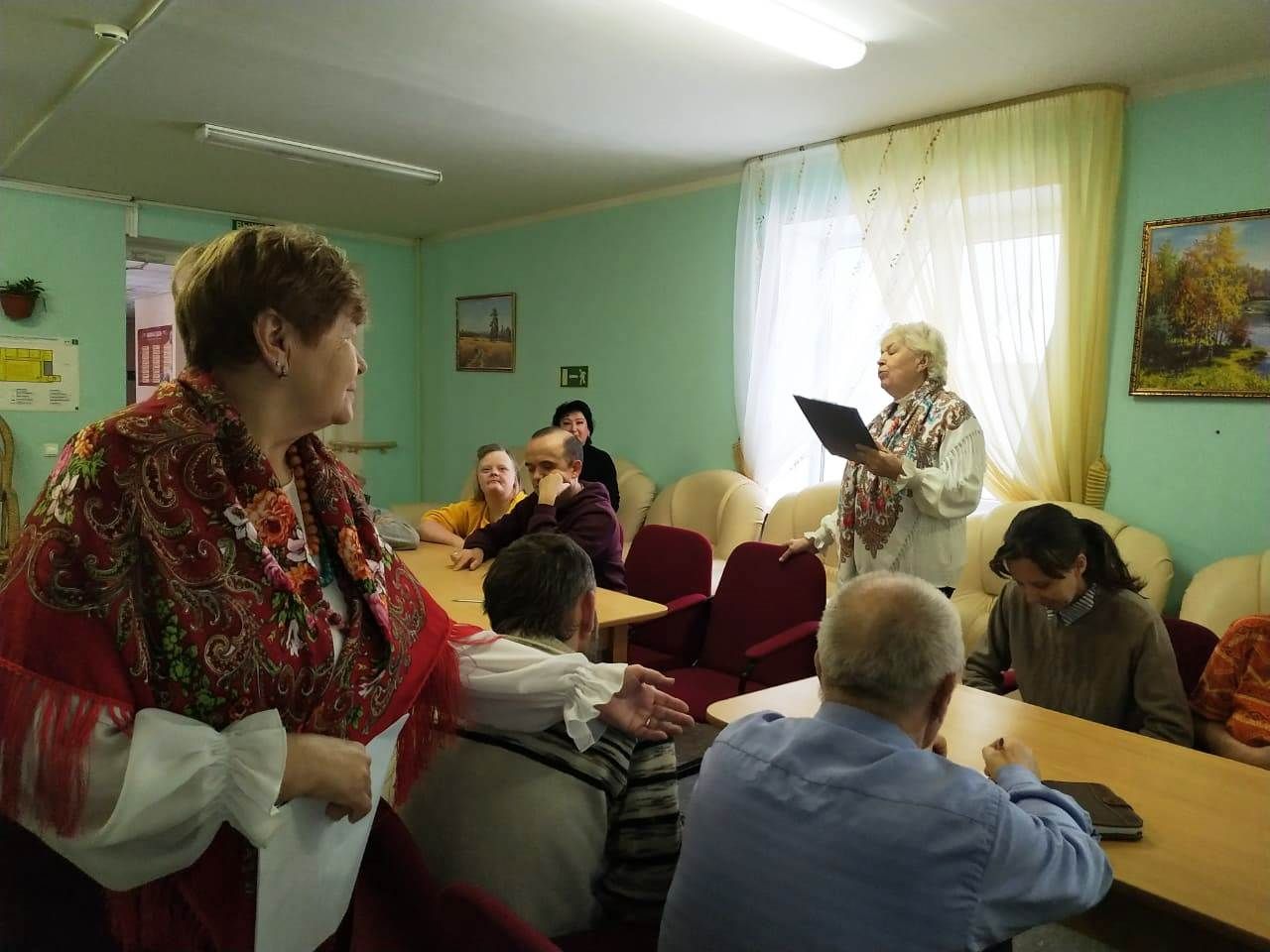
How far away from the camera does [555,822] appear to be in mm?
1249

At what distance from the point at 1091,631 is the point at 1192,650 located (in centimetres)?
42

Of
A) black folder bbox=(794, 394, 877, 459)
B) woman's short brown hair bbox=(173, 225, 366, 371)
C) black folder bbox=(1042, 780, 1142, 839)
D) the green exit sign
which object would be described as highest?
woman's short brown hair bbox=(173, 225, 366, 371)

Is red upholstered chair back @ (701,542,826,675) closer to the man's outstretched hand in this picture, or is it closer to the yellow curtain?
the yellow curtain

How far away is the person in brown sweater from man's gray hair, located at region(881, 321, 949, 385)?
976 mm

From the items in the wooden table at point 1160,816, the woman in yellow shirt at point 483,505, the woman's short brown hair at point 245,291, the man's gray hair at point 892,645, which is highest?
the woman's short brown hair at point 245,291

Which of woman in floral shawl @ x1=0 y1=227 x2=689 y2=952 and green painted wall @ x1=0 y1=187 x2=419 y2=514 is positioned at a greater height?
green painted wall @ x1=0 y1=187 x2=419 y2=514

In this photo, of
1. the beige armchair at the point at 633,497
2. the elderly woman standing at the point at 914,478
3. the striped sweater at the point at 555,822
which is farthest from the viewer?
the beige armchair at the point at 633,497

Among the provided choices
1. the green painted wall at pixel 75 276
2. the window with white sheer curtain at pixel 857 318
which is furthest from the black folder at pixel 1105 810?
the green painted wall at pixel 75 276

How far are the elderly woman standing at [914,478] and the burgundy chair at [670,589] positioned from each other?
0.47 m

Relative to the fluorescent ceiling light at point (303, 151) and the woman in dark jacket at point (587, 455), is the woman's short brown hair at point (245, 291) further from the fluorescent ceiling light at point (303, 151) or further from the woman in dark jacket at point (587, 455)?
the fluorescent ceiling light at point (303, 151)

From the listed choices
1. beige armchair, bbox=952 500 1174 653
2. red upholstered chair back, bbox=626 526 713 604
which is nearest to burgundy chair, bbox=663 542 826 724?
red upholstered chair back, bbox=626 526 713 604

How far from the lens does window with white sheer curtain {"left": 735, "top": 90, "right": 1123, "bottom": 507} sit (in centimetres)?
369

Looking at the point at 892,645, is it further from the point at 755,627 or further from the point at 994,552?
the point at 994,552

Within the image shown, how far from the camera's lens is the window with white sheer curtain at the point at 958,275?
3689 mm
